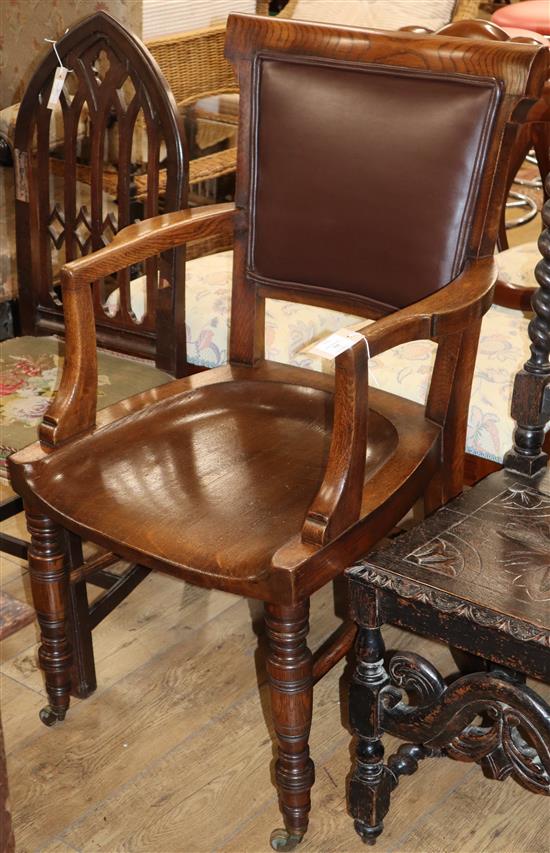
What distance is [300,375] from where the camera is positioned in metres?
1.71

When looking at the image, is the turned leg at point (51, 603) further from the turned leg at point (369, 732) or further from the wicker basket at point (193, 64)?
the wicker basket at point (193, 64)

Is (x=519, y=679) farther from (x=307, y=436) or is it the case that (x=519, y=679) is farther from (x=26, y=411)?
(x=26, y=411)

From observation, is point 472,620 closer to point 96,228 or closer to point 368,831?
point 368,831

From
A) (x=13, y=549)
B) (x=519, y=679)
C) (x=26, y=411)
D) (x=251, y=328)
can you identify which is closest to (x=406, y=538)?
(x=519, y=679)

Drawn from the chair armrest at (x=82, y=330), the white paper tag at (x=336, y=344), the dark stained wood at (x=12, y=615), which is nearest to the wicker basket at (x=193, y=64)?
the chair armrest at (x=82, y=330)

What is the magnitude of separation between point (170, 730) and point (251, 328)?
0.65 meters

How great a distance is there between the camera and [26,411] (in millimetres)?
1723

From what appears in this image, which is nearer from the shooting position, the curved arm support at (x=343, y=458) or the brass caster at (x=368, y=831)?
the curved arm support at (x=343, y=458)

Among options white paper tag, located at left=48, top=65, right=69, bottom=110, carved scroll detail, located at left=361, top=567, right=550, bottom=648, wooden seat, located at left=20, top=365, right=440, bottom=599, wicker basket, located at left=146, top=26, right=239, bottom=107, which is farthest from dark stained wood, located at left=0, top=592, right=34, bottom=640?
wicker basket, located at left=146, top=26, right=239, bottom=107

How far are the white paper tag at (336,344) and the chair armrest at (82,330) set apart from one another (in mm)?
385

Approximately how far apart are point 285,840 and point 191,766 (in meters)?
0.22

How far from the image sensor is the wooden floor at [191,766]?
151 centimetres

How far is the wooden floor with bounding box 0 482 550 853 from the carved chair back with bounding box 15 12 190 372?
1.68 feet

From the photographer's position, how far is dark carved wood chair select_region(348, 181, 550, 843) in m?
1.24
